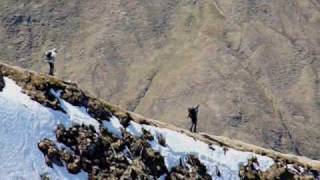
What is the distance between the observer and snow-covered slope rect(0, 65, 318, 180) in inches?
1820

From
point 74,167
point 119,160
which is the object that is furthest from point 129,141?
point 74,167

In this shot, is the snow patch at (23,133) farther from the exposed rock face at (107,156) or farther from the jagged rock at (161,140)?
the jagged rock at (161,140)

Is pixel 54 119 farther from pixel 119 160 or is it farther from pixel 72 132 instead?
pixel 119 160

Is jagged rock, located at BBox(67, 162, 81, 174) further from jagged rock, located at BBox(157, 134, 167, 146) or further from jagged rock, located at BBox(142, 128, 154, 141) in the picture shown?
jagged rock, located at BBox(157, 134, 167, 146)

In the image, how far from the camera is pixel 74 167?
4769 centimetres

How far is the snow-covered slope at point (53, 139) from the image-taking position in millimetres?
46234

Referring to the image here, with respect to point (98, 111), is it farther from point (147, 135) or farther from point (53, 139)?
point (53, 139)

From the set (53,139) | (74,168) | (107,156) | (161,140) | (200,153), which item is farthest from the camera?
(200,153)

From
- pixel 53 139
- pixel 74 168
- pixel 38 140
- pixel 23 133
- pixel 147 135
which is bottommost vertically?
pixel 147 135

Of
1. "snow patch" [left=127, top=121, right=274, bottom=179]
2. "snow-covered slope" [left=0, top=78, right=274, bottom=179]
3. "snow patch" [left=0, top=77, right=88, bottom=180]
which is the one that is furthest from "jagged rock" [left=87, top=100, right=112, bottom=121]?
"snow patch" [left=0, top=77, right=88, bottom=180]

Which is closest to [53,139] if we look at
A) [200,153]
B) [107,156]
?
[107,156]

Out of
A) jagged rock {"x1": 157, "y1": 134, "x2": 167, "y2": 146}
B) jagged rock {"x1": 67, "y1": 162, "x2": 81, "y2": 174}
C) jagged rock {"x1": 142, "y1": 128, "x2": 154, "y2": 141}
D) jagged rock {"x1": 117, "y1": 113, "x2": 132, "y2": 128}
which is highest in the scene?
jagged rock {"x1": 67, "y1": 162, "x2": 81, "y2": 174}

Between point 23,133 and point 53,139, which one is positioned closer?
point 23,133

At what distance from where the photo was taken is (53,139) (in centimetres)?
4875
